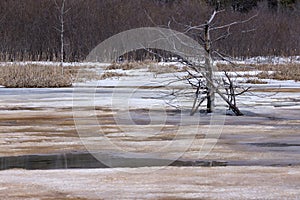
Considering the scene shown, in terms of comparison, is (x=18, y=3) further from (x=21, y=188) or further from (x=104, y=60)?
(x=21, y=188)

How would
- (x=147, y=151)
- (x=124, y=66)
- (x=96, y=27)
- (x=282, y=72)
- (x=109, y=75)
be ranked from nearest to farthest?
(x=147, y=151) < (x=109, y=75) < (x=282, y=72) < (x=124, y=66) < (x=96, y=27)

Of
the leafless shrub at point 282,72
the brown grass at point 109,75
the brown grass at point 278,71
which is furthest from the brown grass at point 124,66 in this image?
the leafless shrub at point 282,72

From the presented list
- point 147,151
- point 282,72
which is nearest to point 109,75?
point 282,72

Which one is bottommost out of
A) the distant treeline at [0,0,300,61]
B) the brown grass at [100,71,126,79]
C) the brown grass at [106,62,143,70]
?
the brown grass at [100,71,126,79]

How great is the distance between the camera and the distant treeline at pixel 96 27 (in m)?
43.1

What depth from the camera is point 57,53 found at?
1670 inches

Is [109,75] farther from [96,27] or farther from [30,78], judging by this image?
[96,27]

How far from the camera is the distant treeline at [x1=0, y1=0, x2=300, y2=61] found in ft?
141

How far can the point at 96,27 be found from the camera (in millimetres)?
44469

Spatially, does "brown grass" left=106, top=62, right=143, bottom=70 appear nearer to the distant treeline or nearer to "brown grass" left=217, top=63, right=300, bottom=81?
"brown grass" left=217, top=63, right=300, bottom=81

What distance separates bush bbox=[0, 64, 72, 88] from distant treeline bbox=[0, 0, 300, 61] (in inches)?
457

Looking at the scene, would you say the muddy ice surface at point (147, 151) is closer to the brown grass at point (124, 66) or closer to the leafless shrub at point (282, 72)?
the leafless shrub at point (282, 72)

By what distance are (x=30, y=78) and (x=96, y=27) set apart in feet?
60.6

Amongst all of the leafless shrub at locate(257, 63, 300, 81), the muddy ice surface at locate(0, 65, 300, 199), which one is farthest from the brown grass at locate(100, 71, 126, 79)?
the muddy ice surface at locate(0, 65, 300, 199)
